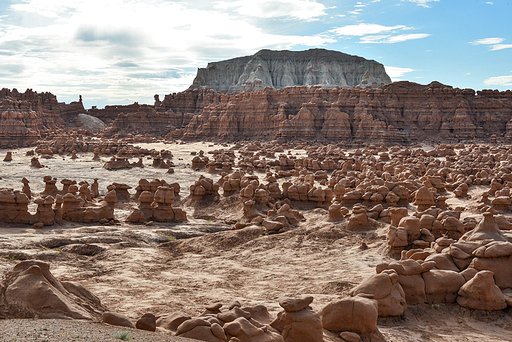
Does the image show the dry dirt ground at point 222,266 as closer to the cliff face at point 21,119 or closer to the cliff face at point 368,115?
the cliff face at point 368,115

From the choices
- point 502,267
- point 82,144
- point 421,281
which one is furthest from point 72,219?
point 82,144

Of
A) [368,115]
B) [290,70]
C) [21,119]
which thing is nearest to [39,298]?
[368,115]

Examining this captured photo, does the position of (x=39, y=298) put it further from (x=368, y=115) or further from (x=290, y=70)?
(x=290, y=70)

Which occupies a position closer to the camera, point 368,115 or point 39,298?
point 39,298

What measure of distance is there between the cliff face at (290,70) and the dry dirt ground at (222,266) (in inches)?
2894

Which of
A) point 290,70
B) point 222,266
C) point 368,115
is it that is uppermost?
point 290,70

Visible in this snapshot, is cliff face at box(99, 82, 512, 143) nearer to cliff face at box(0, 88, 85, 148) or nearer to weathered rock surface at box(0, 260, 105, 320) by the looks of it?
cliff face at box(0, 88, 85, 148)

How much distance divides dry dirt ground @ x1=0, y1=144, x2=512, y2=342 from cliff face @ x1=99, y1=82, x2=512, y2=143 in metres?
29.8

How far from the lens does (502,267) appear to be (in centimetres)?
734

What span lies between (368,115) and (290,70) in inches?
1951

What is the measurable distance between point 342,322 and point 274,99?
4494 centimetres

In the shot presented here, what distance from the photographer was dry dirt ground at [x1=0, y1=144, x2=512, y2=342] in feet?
21.7

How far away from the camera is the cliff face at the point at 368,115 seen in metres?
41.6

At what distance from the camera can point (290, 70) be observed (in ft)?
294
